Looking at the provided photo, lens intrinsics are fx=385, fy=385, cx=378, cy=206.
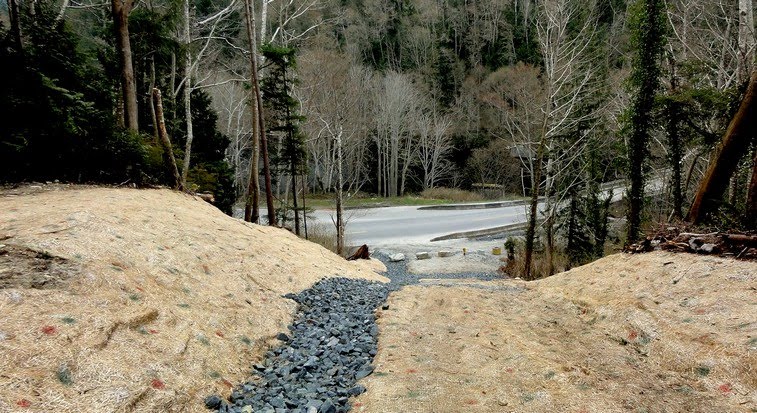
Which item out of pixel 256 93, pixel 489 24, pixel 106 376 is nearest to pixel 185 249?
pixel 106 376

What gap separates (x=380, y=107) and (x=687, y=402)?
36.6 metres

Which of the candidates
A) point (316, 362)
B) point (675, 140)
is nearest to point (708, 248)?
point (316, 362)

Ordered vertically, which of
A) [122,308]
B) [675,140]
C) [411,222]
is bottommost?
[411,222]

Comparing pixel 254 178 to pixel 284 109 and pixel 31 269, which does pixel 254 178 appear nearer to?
pixel 284 109

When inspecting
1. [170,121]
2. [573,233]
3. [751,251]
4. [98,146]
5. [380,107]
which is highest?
[380,107]

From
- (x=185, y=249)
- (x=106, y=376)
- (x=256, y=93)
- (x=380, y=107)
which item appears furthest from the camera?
(x=380, y=107)

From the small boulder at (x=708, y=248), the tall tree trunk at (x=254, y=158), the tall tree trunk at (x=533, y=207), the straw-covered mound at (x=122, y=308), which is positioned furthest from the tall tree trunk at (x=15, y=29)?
the tall tree trunk at (x=533, y=207)

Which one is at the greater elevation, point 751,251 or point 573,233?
point 751,251

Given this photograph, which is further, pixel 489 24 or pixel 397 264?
pixel 489 24

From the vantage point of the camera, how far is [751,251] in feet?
14.9

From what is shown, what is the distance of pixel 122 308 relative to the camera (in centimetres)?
313

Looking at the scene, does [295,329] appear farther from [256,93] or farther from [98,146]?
[256,93]

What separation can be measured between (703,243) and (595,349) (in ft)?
9.59

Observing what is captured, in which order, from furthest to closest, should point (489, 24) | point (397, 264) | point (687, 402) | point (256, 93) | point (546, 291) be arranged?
point (489, 24) < point (397, 264) < point (256, 93) < point (546, 291) < point (687, 402)
